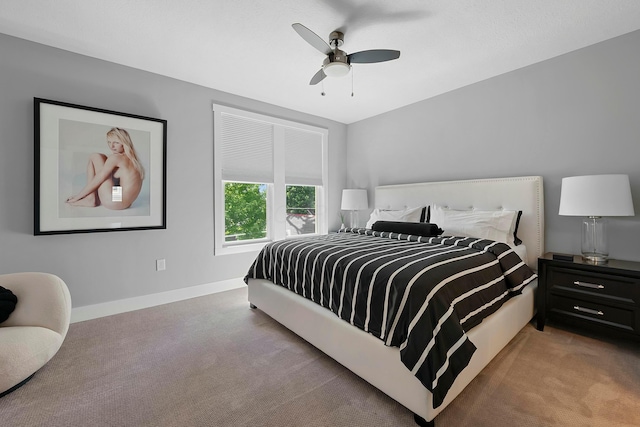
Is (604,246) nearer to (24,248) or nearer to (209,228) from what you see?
(209,228)

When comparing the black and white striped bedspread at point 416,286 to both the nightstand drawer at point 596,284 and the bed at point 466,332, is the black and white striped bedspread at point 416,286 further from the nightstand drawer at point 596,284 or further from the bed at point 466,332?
the nightstand drawer at point 596,284

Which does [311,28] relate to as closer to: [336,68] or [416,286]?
[336,68]

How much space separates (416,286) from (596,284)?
173 cm

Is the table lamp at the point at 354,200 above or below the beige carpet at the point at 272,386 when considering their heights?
above

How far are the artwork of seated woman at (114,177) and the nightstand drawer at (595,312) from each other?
13.3ft

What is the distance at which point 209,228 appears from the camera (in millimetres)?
3453

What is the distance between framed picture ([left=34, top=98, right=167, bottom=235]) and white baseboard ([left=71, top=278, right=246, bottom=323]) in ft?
2.48

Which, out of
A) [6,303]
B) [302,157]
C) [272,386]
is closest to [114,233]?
[6,303]

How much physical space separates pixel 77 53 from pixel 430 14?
10.4 feet

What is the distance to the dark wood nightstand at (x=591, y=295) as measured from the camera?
1.99m

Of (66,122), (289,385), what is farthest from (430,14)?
(66,122)

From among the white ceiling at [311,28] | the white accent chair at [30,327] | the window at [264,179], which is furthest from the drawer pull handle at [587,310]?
the white accent chair at [30,327]

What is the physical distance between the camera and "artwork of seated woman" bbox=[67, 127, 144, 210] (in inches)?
105

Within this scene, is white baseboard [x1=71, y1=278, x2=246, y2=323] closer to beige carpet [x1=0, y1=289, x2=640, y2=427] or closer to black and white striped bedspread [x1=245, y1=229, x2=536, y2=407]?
beige carpet [x1=0, y1=289, x2=640, y2=427]
